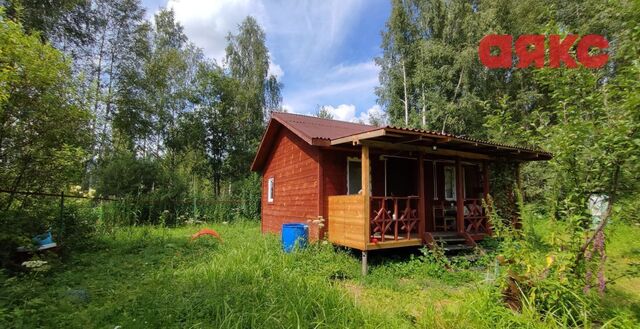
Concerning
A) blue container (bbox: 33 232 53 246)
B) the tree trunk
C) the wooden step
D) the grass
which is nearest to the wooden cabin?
the wooden step

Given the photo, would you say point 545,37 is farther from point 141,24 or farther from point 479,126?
point 141,24

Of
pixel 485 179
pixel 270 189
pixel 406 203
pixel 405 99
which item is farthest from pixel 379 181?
pixel 405 99

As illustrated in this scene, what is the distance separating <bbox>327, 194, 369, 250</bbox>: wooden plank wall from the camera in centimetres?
697

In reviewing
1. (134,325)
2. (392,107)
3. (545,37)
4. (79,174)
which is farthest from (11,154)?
(392,107)

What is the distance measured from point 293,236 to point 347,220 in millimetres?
1388

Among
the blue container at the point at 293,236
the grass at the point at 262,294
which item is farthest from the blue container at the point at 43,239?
the blue container at the point at 293,236

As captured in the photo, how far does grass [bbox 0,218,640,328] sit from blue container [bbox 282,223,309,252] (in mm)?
299

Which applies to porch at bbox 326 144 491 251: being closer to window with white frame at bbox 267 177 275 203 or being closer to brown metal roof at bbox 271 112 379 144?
brown metal roof at bbox 271 112 379 144

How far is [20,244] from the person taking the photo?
232 inches

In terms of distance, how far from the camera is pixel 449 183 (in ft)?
34.7

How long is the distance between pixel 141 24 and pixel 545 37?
67.1 ft

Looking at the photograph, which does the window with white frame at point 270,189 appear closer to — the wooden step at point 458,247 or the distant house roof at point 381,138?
the distant house roof at point 381,138

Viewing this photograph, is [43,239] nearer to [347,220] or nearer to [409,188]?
[347,220]

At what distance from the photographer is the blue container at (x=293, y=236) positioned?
7.74m
